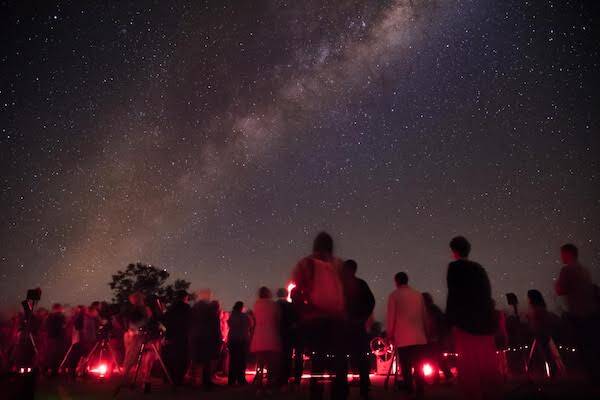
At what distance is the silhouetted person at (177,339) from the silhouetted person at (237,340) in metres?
1.33

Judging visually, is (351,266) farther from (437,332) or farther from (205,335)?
(205,335)

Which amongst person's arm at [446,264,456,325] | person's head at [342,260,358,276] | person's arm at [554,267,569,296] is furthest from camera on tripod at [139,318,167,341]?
person's arm at [554,267,569,296]

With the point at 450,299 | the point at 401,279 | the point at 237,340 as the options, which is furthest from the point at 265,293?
the point at 450,299

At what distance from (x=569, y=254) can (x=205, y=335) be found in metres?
7.18

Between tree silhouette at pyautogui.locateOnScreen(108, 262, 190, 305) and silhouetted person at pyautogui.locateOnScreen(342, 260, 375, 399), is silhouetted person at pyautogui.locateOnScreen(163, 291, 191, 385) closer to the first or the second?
silhouetted person at pyautogui.locateOnScreen(342, 260, 375, 399)

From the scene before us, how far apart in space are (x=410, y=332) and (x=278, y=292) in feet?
10.3

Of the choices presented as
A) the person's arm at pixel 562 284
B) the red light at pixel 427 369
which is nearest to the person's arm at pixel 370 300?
the person's arm at pixel 562 284

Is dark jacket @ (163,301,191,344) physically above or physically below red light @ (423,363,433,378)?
above

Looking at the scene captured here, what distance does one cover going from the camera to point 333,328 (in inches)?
174

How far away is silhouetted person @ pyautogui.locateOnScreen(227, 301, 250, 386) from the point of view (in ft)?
32.3

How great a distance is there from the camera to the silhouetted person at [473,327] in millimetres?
4695

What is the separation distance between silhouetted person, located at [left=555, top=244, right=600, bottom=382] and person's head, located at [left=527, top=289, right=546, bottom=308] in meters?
2.37

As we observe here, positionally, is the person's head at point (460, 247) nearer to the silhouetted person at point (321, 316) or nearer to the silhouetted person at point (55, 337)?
the silhouetted person at point (321, 316)

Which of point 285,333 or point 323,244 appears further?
point 285,333
